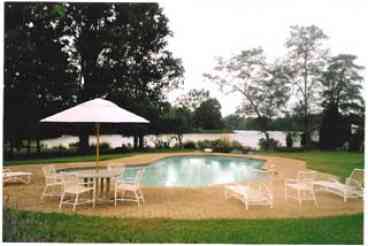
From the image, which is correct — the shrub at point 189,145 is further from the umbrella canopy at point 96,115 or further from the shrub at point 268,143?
the umbrella canopy at point 96,115

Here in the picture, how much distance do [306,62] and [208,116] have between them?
28.5ft

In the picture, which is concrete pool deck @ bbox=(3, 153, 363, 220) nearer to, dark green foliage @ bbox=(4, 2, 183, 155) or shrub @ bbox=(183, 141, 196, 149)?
dark green foliage @ bbox=(4, 2, 183, 155)

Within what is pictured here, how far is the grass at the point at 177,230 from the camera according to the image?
17.6ft

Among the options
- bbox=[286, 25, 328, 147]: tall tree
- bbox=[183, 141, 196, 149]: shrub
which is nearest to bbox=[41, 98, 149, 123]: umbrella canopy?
bbox=[183, 141, 196, 149]: shrub

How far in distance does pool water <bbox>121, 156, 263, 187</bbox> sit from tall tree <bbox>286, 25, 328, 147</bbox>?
331 inches

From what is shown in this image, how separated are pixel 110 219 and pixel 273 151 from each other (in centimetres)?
1771

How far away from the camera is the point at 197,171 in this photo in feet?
46.6

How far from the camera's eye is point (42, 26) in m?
17.4

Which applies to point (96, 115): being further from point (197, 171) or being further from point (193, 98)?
point (193, 98)

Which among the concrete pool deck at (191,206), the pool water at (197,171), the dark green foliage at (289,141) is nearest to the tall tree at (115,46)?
the pool water at (197,171)

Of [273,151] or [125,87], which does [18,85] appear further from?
[273,151]

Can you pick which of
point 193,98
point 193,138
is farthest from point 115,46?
Answer: point 193,98

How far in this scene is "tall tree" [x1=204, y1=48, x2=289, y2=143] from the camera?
2370 centimetres

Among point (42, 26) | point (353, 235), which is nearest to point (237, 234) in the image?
point (353, 235)
